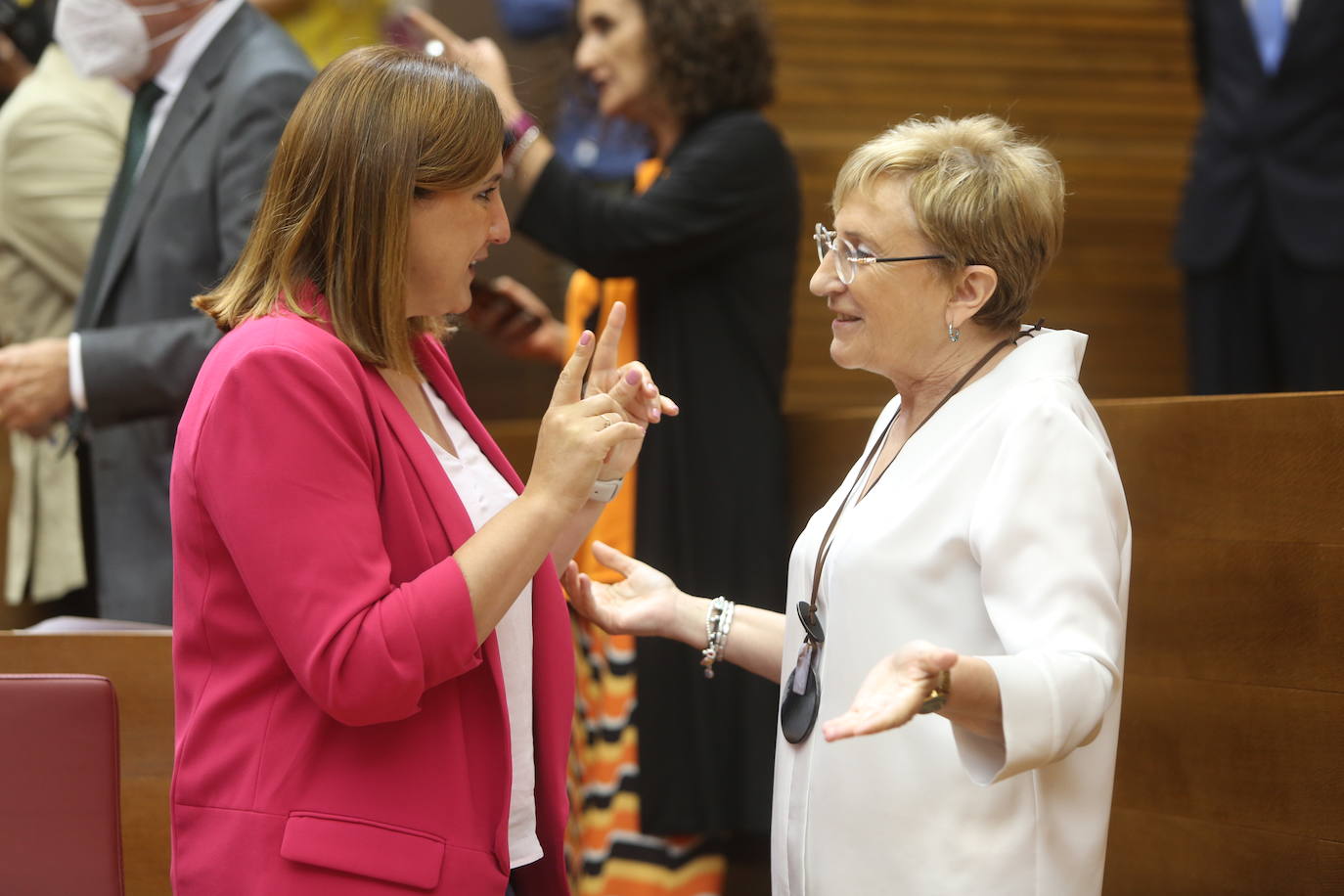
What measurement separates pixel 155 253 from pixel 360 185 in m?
1.13

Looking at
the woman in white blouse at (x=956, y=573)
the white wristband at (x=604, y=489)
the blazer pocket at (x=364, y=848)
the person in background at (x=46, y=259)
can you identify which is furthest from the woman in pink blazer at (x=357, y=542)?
the person in background at (x=46, y=259)

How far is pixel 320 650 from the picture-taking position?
145 cm

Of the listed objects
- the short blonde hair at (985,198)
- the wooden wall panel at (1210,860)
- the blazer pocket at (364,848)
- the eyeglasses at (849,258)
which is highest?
the short blonde hair at (985,198)

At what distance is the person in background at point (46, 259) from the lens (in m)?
3.05

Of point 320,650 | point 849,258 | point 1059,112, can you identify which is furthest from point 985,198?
point 1059,112

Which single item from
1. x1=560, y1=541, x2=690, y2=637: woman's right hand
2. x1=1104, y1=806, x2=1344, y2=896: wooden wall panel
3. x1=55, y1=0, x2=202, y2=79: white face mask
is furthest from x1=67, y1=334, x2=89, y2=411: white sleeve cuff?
x1=1104, y1=806, x2=1344, y2=896: wooden wall panel

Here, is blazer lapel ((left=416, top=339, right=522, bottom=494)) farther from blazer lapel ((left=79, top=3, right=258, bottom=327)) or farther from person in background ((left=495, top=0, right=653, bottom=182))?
person in background ((left=495, top=0, right=653, bottom=182))

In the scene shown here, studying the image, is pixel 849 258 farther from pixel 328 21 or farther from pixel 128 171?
pixel 328 21

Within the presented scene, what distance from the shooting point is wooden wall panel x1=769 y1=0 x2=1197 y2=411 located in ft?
14.9

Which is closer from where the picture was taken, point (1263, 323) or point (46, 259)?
point (46, 259)

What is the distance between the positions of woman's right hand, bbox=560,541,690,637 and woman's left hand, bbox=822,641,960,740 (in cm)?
65

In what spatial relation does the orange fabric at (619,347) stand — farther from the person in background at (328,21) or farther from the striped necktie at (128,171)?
the person in background at (328,21)

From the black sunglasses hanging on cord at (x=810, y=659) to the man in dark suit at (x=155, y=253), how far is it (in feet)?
3.94

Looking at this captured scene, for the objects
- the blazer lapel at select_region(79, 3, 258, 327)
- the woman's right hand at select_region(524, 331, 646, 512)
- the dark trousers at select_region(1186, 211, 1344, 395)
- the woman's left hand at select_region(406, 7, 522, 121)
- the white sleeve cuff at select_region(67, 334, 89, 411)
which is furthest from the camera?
the dark trousers at select_region(1186, 211, 1344, 395)
